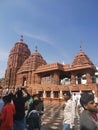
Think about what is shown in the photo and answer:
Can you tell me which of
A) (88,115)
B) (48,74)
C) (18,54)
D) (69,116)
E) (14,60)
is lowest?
(69,116)

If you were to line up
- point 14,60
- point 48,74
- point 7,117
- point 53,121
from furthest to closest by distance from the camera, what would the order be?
point 14,60 → point 48,74 → point 53,121 → point 7,117

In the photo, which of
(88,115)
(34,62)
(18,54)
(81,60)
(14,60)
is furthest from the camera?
(14,60)

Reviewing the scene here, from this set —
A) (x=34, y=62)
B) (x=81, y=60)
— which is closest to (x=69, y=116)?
(x=81, y=60)

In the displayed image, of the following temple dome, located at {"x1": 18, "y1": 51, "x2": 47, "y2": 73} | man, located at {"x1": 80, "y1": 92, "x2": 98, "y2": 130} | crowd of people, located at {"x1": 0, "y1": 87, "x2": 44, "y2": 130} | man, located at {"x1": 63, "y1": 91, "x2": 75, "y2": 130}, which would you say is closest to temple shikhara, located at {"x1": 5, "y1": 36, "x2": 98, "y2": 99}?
temple dome, located at {"x1": 18, "y1": 51, "x2": 47, "y2": 73}

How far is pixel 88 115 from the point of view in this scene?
1.81 meters

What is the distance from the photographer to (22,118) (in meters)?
3.89

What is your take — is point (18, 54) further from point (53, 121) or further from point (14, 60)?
point (53, 121)

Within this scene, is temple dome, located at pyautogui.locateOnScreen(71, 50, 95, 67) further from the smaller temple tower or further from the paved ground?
the paved ground

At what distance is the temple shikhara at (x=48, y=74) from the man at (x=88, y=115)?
2084 cm

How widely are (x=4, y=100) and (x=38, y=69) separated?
29.6m

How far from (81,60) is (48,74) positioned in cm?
689

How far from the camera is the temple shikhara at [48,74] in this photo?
27109 millimetres

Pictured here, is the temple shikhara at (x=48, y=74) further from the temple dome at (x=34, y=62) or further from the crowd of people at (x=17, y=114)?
the crowd of people at (x=17, y=114)

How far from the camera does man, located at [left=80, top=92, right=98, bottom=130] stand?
1.69m
